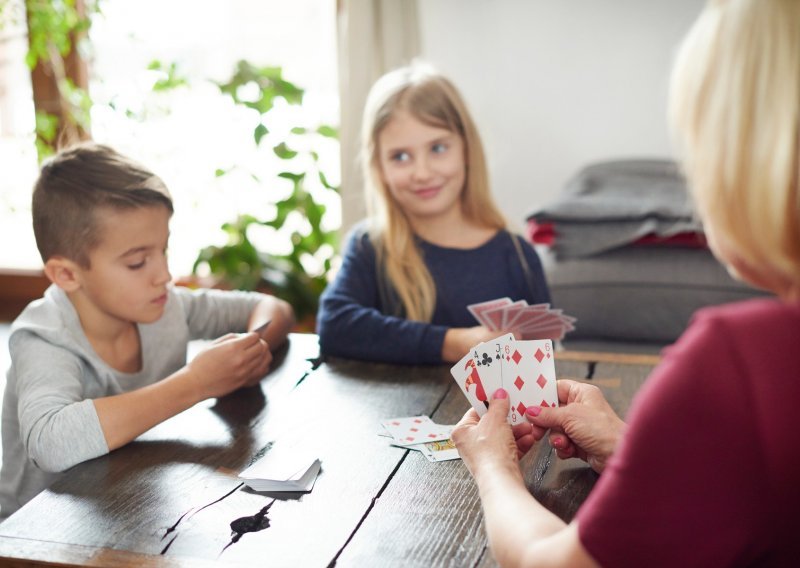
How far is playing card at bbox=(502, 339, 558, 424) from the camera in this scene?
56.3 inches

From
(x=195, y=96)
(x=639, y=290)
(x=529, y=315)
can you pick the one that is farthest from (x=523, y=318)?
(x=195, y=96)

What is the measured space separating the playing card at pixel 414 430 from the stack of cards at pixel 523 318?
1.09 ft

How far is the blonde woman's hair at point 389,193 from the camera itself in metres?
2.34

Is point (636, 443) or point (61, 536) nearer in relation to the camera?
point (636, 443)

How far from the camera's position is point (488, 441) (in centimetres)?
129

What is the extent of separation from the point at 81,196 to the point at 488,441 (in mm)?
1023

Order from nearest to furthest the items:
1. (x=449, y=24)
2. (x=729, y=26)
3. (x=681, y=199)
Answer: (x=729, y=26) → (x=681, y=199) → (x=449, y=24)

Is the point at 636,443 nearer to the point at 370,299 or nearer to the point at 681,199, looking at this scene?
the point at 370,299

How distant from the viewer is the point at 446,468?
146 cm

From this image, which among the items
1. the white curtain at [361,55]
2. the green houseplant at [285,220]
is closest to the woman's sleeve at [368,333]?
the white curtain at [361,55]

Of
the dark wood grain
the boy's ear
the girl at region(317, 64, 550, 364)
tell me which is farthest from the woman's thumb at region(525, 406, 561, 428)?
the boy's ear

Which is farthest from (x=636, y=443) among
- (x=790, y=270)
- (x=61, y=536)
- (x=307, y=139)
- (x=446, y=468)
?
(x=307, y=139)

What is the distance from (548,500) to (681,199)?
2067 millimetres

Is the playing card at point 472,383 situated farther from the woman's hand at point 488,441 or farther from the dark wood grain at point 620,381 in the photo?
the dark wood grain at point 620,381
